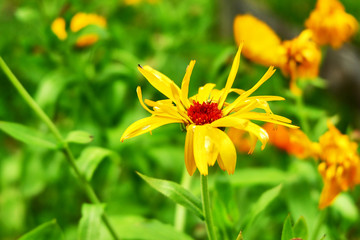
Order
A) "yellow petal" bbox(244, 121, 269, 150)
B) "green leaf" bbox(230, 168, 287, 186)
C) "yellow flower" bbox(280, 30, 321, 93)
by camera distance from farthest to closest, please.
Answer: "green leaf" bbox(230, 168, 287, 186) < "yellow flower" bbox(280, 30, 321, 93) < "yellow petal" bbox(244, 121, 269, 150)

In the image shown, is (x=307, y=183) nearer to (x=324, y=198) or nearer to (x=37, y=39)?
(x=324, y=198)

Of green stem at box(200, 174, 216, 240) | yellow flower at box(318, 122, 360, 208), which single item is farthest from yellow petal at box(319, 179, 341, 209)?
green stem at box(200, 174, 216, 240)

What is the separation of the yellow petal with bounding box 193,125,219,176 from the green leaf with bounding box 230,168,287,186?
67cm

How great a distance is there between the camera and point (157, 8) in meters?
2.26

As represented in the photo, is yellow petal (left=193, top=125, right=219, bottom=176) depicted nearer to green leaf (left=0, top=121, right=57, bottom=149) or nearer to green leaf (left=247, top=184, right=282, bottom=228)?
green leaf (left=247, top=184, right=282, bottom=228)

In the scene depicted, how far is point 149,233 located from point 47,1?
148 centimetres

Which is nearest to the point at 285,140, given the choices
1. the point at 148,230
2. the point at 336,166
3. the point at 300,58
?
the point at 300,58

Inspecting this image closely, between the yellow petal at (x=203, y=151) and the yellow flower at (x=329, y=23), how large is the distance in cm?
74

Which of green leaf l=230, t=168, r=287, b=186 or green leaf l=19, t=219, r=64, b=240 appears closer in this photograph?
green leaf l=19, t=219, r=64, b=240

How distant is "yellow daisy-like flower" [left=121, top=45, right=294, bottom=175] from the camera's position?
2.15 feet

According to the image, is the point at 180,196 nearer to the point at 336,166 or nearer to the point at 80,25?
the point at 336,166

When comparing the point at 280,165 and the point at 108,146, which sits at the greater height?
the point at 108,146

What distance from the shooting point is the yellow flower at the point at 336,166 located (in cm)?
96

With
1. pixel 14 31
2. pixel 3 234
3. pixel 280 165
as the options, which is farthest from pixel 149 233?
pixel 14 31
